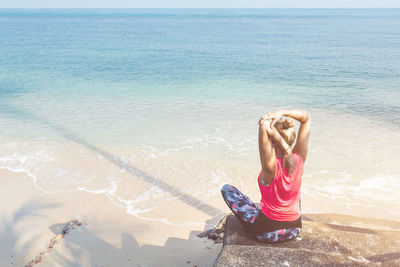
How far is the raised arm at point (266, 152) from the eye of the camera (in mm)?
3195

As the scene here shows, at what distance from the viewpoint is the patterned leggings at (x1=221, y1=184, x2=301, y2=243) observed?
373 cm

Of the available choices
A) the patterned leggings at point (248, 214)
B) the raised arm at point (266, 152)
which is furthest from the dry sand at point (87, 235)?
the raised arm at point (266, 152)

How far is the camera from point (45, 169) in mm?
9094

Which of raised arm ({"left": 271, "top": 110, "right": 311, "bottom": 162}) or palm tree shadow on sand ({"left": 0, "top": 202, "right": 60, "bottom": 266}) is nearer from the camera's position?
raised arm ({"left": 271, "top": 110, "right": 311, "bottom": 162})

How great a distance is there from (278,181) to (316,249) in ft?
3.01

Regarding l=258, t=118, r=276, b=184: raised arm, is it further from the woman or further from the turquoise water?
the turquoise water

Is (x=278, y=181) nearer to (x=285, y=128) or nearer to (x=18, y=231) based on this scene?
(x=285, y=128)

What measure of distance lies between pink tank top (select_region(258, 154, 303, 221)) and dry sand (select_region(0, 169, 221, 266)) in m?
1.66

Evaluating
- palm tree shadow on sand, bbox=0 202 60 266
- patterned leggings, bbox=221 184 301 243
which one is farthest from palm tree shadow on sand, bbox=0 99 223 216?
patterned leggings, bbox=221 184 301 243

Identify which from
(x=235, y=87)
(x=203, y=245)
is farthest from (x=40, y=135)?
(x=235, y=87)

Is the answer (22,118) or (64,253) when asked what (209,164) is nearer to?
(64,253)

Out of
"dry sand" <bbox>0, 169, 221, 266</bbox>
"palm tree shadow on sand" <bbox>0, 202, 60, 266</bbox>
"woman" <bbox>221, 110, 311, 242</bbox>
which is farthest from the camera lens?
"palm tree shadow on sand" <bbox>0, 202, 60, 266</bbox>

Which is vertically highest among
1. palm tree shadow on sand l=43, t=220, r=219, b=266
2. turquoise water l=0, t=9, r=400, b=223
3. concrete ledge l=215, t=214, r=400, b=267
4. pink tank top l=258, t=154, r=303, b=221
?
pink tank top l=258, t=154, r=303, b=221

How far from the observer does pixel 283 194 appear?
3516 mm
